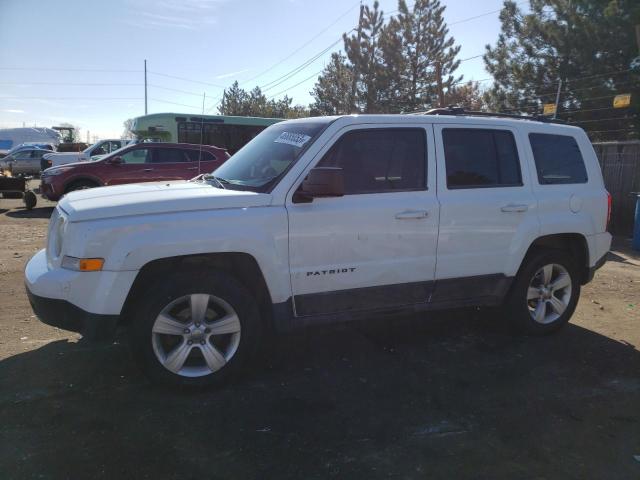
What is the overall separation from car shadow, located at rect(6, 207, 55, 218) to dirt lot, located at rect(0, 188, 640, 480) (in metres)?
9.20

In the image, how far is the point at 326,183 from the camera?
11.6ft

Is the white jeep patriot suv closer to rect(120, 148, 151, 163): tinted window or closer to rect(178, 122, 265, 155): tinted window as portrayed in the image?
rect(120, 148, 151, 163): tinted window

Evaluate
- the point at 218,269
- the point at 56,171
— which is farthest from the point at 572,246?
the point at 56,171

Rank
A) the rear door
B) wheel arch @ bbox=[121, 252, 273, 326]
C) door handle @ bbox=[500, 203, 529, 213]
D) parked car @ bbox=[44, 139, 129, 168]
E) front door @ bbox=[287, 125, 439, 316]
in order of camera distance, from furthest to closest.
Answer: parked car @ bbox=[44, 139, 129, 168], door handle @ bbox=[500, 203, 529, 213], the rear door, front door @ bbox=[287, 125, 439, 316], wheel arch @ bbox=[121, 252, 273, 326]

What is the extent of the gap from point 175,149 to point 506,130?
33.8 feet

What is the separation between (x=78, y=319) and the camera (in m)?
3.31

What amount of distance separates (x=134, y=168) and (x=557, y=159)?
35.5 feet

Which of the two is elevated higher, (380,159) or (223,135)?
(223,135)

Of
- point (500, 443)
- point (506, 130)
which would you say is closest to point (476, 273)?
point (506, 130)

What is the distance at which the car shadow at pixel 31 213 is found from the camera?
1309 cm

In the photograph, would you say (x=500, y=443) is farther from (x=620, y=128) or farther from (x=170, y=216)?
(x=620, y=128)

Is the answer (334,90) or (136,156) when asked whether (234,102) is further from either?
(136,156)

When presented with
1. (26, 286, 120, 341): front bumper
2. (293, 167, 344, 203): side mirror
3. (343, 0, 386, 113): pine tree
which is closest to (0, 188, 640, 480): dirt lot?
(26, 286, 120, 341): front bumper

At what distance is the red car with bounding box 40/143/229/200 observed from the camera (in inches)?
507
